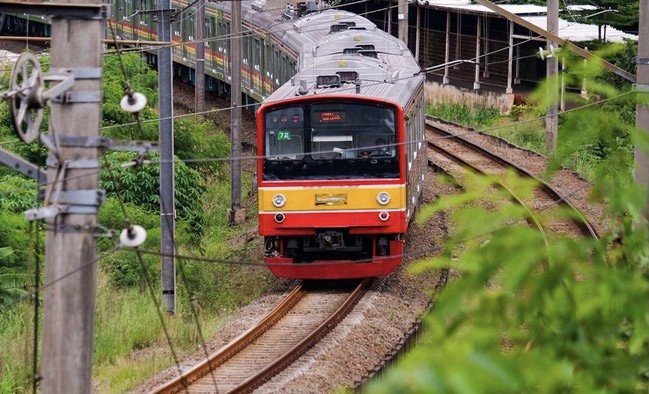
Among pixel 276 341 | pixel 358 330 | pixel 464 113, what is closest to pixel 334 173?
pixel 358 330

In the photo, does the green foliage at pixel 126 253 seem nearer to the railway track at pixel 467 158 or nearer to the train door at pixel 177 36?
the railway track at pixel 467 158

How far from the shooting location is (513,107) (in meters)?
30.6

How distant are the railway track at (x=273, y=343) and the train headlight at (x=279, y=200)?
44.4 inches

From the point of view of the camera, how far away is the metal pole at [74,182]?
6.32 m

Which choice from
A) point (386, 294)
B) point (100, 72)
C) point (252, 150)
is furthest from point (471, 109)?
point (100, 72)

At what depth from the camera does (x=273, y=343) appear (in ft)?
42.2

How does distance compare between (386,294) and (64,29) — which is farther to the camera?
(386,294)

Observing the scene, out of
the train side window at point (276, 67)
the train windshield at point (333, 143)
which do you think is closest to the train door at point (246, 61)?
the train side window at point (276, 67)

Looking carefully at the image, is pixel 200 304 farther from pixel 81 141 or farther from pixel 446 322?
pixel 446 322

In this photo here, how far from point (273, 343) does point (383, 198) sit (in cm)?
255

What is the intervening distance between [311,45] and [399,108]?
5576 mm

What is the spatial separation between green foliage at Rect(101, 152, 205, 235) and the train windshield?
372cm

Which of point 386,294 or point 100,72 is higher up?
point 100,72

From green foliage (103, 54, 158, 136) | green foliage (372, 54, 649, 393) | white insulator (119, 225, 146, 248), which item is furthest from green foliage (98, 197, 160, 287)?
green foliage (372, 54, 649, 393)
